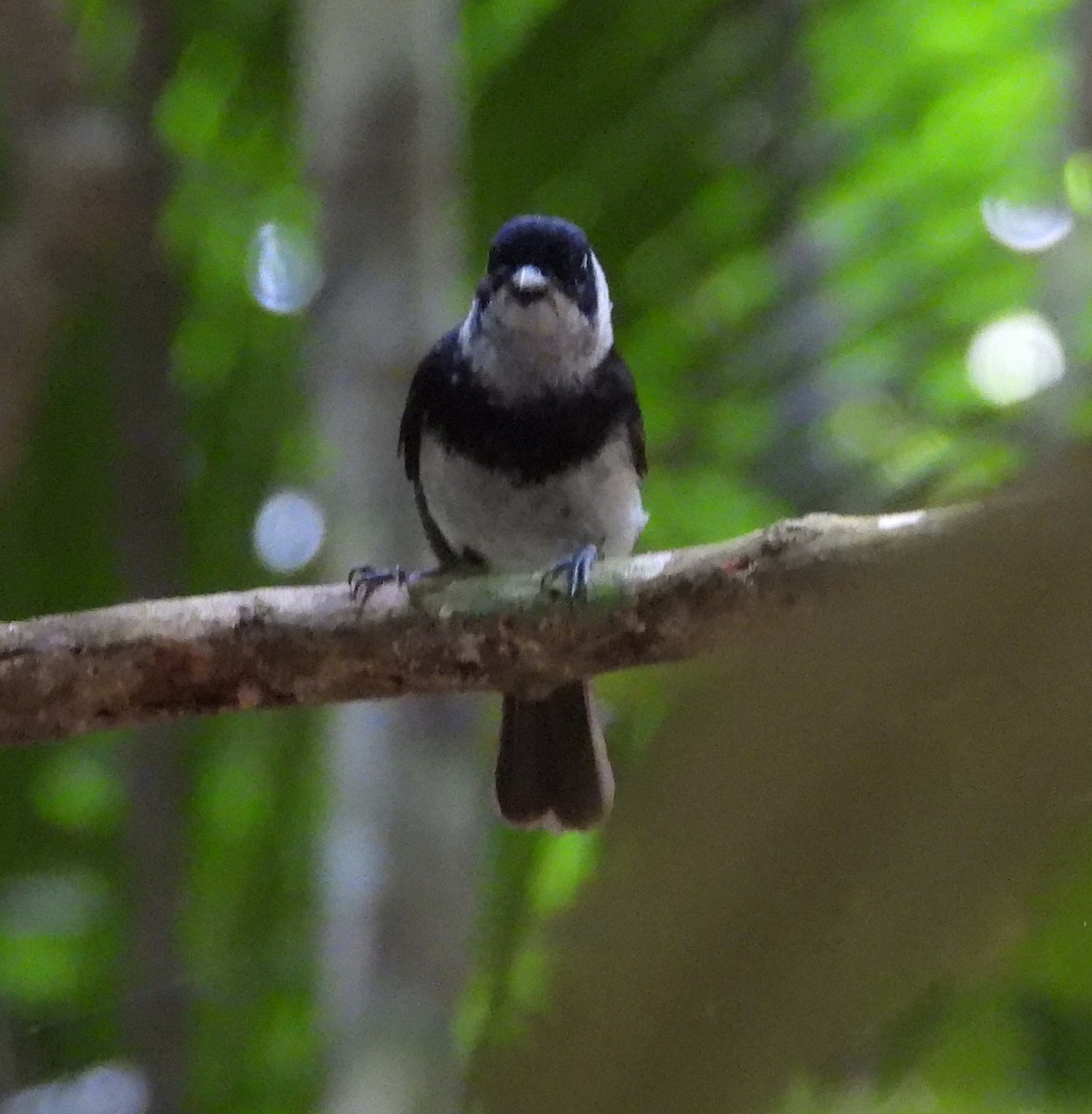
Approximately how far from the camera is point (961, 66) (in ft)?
8.13

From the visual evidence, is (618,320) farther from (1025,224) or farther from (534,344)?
(1025,224)

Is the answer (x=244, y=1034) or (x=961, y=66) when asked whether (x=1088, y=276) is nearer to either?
(x=961, y=66)

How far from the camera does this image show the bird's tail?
2322mm

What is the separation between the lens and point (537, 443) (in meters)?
2.46

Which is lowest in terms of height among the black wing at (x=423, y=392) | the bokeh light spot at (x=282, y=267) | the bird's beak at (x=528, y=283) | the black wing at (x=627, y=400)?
the black wing at (x=627, y=400)

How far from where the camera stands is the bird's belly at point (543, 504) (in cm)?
243

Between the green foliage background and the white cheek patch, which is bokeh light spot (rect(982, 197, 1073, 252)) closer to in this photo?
the green foliage background

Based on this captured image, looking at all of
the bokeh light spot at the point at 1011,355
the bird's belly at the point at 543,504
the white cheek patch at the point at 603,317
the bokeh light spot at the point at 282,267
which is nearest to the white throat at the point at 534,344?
the white cheek patch at the point at 603,317

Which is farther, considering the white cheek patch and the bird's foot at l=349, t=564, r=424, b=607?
the white cheek patch

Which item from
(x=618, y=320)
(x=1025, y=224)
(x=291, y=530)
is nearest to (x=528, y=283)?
(x=618, y=320)

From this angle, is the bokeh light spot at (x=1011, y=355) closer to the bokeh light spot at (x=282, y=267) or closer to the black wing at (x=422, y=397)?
the black wing at (x=422, y=397)

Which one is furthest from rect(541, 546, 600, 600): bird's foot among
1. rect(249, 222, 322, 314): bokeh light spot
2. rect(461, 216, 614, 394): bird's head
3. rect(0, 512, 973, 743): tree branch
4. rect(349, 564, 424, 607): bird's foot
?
rect(249, 222, 322, 314): bokeh light spot

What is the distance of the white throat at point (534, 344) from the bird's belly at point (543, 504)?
0.15 meters

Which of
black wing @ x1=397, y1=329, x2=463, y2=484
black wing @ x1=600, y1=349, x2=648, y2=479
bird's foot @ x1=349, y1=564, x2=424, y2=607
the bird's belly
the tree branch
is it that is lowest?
the tree branch
